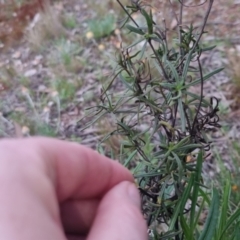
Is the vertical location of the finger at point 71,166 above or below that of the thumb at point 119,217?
above

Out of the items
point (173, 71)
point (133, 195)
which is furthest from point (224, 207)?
point (133, 195)

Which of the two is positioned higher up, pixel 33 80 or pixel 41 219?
pixel 41 219

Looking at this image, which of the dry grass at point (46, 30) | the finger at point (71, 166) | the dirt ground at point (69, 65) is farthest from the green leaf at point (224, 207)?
the dry grass at point (46, 30)

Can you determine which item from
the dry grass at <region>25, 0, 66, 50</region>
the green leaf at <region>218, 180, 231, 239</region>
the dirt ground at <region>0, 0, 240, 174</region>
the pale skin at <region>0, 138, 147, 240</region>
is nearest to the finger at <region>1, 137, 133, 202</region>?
the pale skin at <region>0, 138, 147, 240</region>

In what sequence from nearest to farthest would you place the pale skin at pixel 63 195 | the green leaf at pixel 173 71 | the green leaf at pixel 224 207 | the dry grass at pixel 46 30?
the pale skin at pixel 63 195 < the green leaf at pixel 173 71 < the green leaf at pixel 224 207 < the dry grass at pixel 46 30

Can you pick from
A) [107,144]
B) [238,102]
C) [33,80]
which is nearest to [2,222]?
[107,144]

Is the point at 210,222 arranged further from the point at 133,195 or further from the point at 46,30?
the point at 46,30

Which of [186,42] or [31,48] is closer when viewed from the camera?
[186,42]

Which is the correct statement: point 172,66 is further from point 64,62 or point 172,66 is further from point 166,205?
point 64,62

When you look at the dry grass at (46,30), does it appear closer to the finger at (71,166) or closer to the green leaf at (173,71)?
the green leaf at (173,71)
